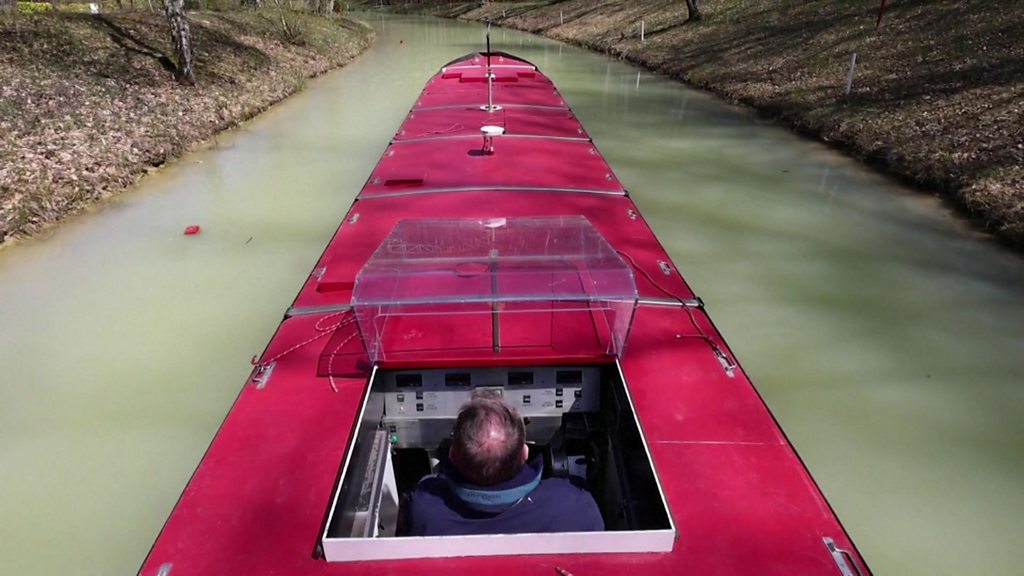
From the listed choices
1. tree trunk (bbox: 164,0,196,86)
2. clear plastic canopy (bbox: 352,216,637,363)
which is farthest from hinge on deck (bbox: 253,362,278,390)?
tree trunk (bbox: 164,0,196,86)

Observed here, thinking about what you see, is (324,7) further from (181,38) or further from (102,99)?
(102,99)

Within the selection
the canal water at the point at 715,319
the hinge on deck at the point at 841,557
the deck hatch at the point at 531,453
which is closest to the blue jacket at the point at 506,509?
the deck hatch at the point at 531,453

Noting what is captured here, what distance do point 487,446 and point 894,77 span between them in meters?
11.5

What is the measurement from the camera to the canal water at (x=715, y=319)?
3252mm

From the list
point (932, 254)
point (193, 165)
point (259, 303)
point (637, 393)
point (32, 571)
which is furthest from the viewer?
point (193, 165)

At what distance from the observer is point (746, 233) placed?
6484mm

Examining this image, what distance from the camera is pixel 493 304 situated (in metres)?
2.72

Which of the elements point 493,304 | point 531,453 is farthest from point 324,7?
point 531,453

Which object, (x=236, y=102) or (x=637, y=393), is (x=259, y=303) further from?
(x=236, y=102)

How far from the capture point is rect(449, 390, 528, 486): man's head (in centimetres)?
191

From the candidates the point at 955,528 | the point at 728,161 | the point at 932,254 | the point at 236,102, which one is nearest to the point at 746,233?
the point at 932,254

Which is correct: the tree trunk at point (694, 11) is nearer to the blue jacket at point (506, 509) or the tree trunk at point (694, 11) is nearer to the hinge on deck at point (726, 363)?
the hinge on deck at point (726, 363)

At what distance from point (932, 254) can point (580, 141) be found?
3.58m

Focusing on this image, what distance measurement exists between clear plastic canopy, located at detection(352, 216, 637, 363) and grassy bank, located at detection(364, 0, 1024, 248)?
541 cm
